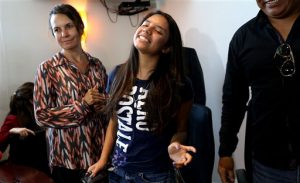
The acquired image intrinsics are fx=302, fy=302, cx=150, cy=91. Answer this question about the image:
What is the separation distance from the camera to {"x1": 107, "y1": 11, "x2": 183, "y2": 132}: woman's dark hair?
118 centimetres

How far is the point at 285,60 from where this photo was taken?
1.00 metres

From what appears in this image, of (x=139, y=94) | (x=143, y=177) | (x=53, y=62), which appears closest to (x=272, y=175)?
(x=143, y=177)

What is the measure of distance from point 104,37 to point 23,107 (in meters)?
0.91

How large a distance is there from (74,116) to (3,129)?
3.40 feet

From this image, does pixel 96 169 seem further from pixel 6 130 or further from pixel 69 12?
pixel 6 130

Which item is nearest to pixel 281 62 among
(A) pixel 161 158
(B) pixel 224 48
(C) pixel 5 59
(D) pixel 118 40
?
(A) pixel 161 158

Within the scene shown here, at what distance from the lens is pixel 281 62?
102 cm

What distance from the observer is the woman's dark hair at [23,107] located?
2.22 meters

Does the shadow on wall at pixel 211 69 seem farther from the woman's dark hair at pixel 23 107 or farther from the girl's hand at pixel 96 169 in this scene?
the woman's dark hair at pixel 23 107

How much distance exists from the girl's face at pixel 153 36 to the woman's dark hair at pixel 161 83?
25mm

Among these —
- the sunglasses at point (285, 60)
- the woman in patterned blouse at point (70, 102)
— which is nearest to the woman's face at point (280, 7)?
the sunglasses at point (285, 60)

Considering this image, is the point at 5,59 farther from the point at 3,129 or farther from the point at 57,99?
the point at 57,99

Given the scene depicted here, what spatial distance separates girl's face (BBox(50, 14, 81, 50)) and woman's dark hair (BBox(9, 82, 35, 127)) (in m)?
0.93

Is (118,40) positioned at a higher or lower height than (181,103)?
higher
